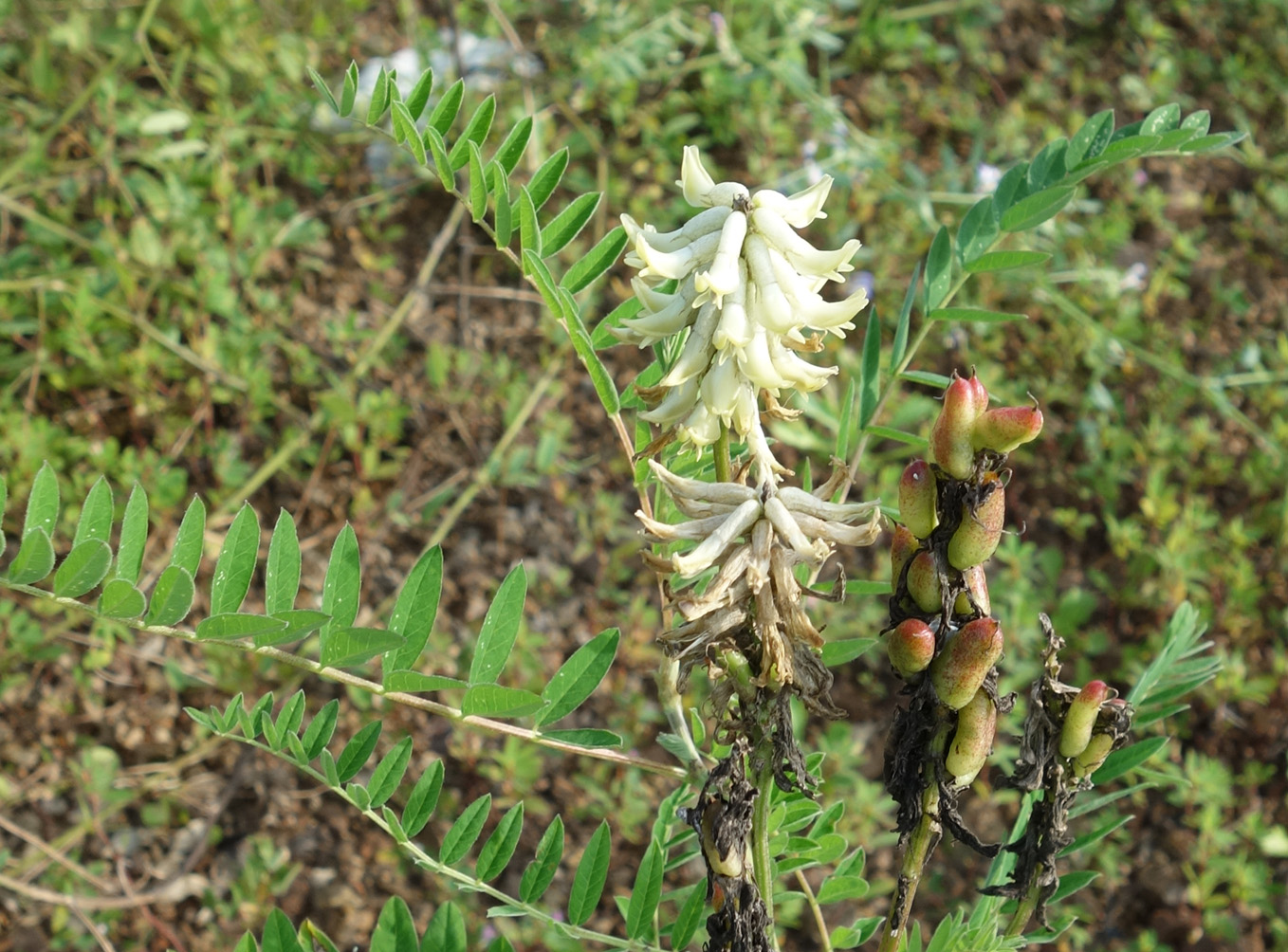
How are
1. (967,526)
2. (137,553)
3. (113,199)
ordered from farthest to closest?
(113,199) → (137,553) → (967,526)

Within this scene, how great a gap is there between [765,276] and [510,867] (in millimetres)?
1786

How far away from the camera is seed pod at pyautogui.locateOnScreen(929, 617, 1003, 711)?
904 mm

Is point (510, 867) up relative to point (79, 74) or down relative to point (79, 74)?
down

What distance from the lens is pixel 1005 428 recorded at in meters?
0.87

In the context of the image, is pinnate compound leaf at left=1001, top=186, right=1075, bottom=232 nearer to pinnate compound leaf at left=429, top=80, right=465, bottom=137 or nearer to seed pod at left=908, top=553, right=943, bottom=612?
seed pod at left=908, top=553, right=943, bottom=612

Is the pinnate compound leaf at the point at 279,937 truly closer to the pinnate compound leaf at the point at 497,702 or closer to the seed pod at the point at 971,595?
the pinnate compound leaf at the point at 497,702

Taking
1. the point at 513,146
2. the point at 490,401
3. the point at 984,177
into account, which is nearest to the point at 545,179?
the point at 513,146

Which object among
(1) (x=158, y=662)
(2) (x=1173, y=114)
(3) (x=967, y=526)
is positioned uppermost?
(2) (x=1173, y=114)

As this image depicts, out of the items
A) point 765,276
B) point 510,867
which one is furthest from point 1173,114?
point 510,867

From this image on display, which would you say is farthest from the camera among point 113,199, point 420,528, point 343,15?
point 343,15

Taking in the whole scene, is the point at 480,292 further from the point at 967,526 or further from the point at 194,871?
the point at 967,526

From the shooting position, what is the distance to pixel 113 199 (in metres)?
2.99

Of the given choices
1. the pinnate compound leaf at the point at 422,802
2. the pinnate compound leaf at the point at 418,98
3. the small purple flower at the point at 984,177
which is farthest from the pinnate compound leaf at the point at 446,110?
the small purple flower at the point at 984,177

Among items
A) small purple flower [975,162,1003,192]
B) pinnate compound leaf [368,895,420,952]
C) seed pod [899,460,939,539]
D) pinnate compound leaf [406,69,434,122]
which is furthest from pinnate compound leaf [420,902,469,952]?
small purple flower [975,162,1003,192]
